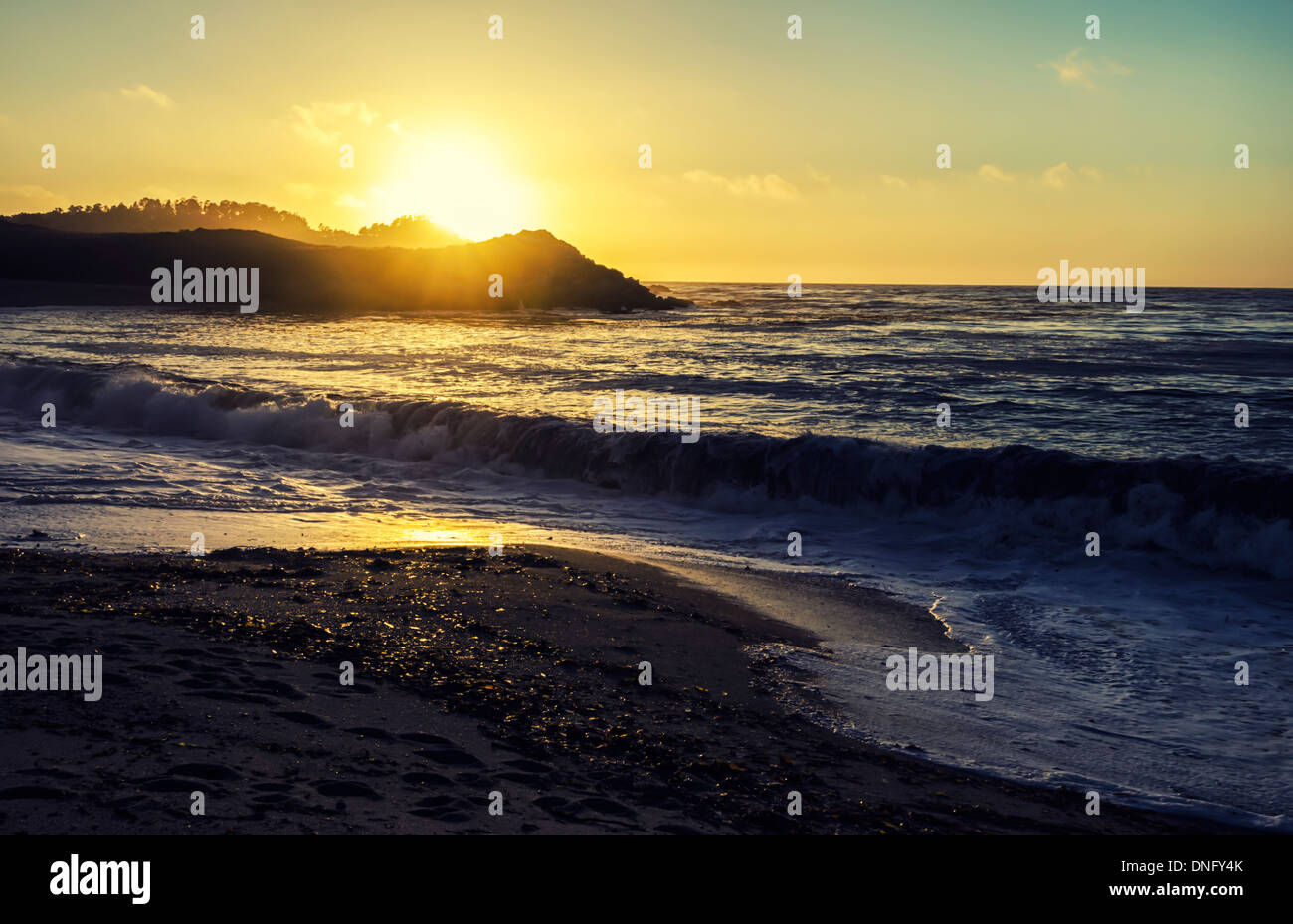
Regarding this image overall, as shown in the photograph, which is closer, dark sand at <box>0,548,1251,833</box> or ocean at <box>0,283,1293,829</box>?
dark sand at <box>0,548,1251,833</box>

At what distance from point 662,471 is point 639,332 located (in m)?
34.0

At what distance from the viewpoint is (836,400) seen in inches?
Result: 893

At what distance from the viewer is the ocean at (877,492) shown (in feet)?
21.8

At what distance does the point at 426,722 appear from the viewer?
554cm

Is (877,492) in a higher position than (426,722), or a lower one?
higher

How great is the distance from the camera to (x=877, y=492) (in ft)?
47.5

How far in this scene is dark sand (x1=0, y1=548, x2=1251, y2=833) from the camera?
4.43 meters

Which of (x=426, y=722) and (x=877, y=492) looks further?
(x=877, y=492)

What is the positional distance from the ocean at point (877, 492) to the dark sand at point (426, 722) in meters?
0.73

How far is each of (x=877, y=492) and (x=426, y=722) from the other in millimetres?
10277

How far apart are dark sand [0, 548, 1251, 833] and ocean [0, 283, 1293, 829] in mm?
732

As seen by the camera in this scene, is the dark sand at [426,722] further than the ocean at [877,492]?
No
